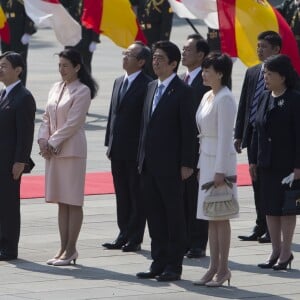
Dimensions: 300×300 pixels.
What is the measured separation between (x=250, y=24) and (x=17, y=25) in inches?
408

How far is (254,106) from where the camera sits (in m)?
12.6

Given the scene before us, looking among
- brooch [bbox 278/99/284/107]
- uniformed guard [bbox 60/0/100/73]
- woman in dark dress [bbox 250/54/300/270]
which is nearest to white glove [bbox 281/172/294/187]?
woman in dark dress [bbox 250/54/300/270]

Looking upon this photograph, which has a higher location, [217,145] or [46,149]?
[217,145]

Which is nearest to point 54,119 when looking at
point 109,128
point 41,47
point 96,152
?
point 109,128

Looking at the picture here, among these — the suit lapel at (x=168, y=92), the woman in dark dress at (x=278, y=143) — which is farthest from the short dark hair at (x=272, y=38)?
the suit lapel at (x=168, y=92)

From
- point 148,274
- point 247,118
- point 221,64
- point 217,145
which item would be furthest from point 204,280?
point 247,118

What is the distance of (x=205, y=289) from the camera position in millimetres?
10703

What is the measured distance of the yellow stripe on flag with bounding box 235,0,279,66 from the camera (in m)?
13.1

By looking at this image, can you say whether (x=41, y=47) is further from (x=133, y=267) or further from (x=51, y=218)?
(x=133, y=267)

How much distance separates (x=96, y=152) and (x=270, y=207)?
7934mm

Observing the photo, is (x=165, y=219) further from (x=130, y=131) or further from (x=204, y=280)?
(x=130, y=131)

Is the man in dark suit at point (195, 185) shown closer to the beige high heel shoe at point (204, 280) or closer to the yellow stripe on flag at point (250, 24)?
the yellow stripe on flag at point (250, 24)

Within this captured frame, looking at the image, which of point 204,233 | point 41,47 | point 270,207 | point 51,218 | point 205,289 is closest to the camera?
point 205,289

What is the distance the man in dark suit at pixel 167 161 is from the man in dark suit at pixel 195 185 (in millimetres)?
1058
